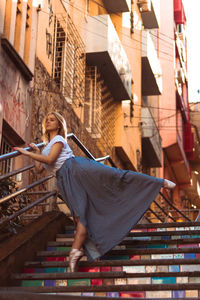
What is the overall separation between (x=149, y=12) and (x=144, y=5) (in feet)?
4.90

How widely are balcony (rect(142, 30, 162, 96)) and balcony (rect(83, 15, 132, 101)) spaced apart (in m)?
4.85

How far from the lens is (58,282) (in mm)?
5648

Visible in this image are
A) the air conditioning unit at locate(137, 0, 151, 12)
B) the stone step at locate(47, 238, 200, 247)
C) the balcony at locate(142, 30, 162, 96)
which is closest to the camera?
the stone step at locate(47, 238, 200, 247)

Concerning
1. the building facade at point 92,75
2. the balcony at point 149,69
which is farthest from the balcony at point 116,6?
the balcony at point 149,69

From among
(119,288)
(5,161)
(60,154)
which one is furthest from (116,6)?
(119,288)

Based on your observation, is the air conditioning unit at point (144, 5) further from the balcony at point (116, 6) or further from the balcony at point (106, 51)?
the balcony at point (106, 51)

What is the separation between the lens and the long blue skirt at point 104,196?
236 inches

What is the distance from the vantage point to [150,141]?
2395 cm

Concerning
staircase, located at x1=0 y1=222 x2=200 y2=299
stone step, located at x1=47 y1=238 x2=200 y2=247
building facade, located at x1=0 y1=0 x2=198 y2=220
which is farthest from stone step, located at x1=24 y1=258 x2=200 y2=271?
building facade, located at x1=0 y1=0 x2=198 y2=220

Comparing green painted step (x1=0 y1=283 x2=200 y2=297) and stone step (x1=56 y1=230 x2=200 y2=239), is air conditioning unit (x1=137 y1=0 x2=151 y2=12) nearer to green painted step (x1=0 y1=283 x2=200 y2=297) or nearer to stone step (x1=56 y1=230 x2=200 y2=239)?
stone step (x1=56 y1=230 x2=200 y2=239)

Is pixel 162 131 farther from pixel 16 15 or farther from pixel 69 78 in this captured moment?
pixel 16 15

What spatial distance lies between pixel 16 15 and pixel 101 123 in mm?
7100

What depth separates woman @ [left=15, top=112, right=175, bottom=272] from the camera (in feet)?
19.6

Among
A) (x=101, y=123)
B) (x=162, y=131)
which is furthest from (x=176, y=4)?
(x=101, y=123)
